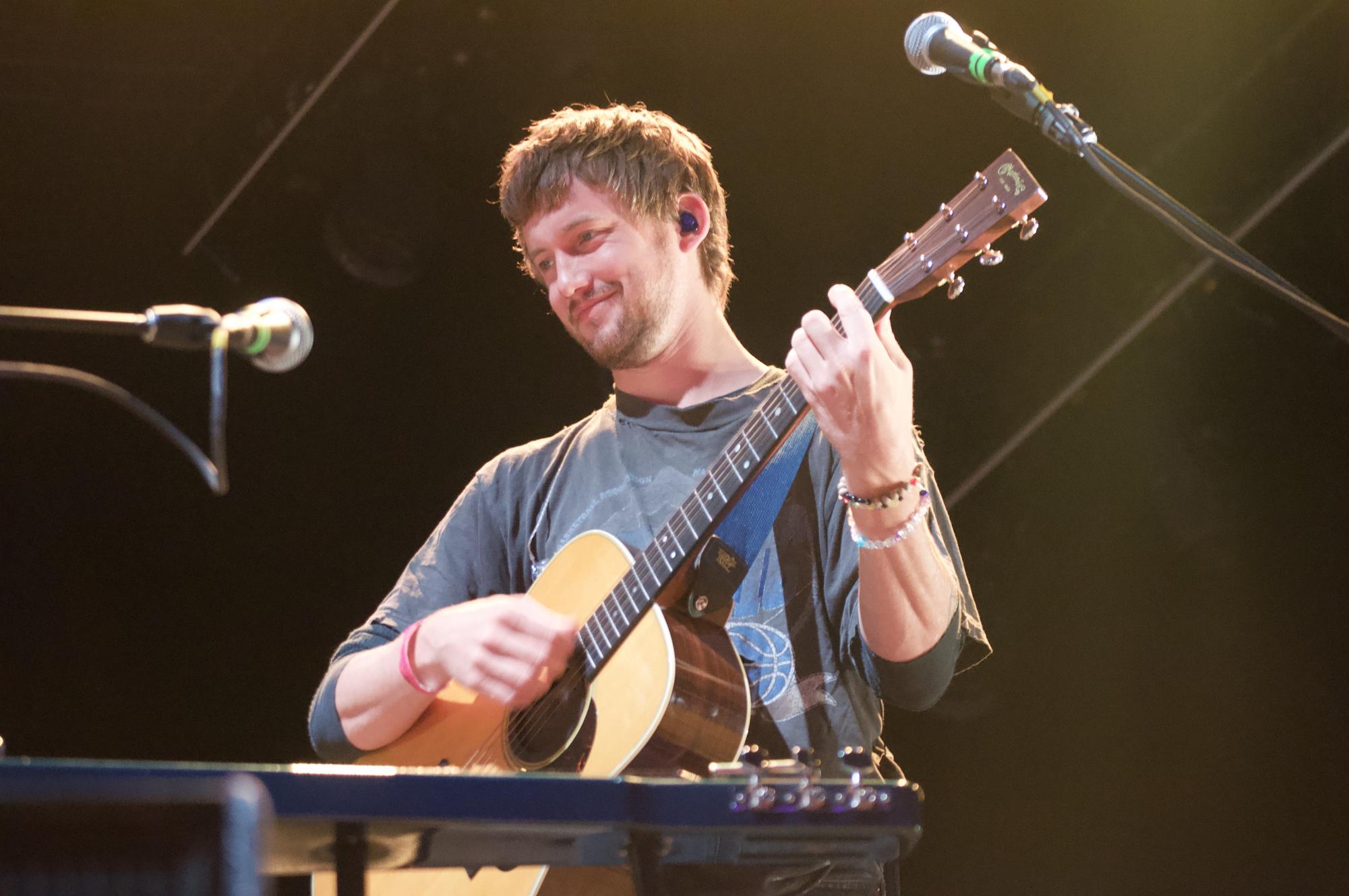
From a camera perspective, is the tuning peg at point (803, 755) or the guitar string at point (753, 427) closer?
the tuning peg at point (803, 755)

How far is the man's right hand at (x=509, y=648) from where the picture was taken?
215cm

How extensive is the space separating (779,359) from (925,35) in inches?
84.0

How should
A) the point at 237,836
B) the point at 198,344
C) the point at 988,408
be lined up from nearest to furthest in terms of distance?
the point at 237,836 → the point at 198,344 → the point at 988,408

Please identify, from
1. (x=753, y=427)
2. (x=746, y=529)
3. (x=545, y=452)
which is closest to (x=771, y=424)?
(x=753, y=427)

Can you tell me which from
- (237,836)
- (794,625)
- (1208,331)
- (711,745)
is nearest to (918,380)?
(1208,331)

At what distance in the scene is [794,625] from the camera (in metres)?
2.20

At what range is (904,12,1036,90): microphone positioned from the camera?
1.77 meters

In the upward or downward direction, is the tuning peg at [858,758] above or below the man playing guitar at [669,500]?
below

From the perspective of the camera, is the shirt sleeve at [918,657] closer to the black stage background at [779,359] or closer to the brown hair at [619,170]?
the brown hair at [619,170]

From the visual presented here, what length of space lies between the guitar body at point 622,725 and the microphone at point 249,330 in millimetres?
796

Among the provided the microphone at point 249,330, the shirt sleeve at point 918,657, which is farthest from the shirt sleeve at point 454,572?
the microphone at point 249,330

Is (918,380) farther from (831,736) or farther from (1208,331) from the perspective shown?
(831,736)

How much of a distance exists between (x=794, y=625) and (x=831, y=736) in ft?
0.64

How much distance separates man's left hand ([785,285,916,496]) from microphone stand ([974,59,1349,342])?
38 cm
